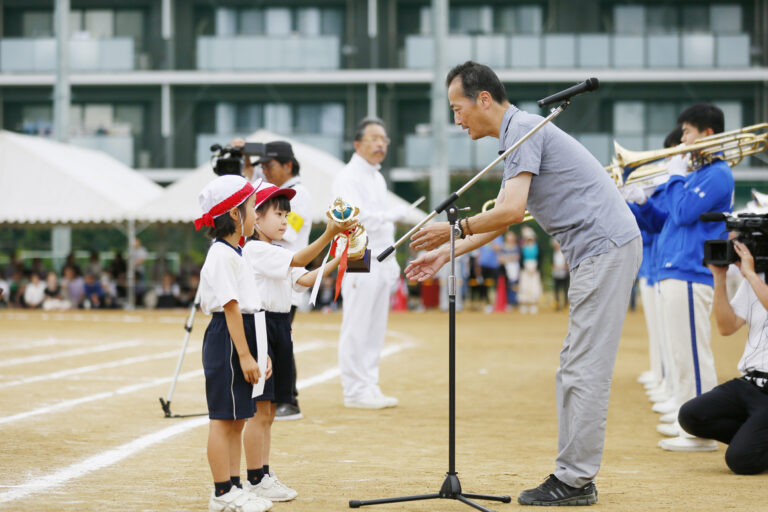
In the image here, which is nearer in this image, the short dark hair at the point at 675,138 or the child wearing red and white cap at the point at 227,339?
the child wearing red and white cap at the point at 227,339

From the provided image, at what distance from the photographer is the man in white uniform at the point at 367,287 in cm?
939

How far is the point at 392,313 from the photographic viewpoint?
2516 centimetres

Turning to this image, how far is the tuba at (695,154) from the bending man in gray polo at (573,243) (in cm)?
209

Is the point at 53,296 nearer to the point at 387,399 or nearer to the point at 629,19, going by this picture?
the point at 387,399

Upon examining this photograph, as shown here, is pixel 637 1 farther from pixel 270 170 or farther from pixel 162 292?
pixel 270 170

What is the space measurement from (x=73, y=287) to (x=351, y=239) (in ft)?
69.7

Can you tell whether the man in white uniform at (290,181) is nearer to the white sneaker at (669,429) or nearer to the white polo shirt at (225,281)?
the white polo shirt at (225,281)

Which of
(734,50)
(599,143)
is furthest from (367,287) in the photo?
(734,50)

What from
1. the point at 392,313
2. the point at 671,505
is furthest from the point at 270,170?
the point at 392,313

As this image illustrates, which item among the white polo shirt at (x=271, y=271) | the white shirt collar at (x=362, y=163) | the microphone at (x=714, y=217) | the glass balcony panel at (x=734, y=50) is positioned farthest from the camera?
the glass balcony panel at (x=734, y=50)

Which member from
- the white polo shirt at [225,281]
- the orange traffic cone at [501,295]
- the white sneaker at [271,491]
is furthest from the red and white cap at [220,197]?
the orange traffic cone at [501,295]

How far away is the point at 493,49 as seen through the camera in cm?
3638

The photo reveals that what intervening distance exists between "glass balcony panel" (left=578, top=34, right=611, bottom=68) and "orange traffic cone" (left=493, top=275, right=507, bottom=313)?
13.2 meters

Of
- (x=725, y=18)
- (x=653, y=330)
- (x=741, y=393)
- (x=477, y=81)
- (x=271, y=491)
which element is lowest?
(x=271, y=491)
